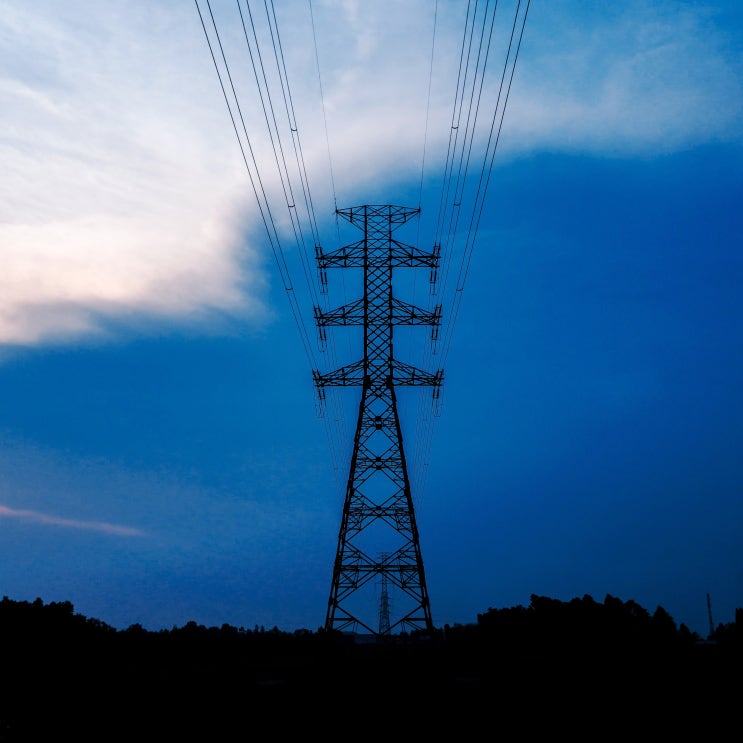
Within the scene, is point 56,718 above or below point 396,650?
below

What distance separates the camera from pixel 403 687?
96.8 feet

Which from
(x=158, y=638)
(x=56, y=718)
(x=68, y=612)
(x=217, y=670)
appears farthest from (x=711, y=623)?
(x=56, y=718)

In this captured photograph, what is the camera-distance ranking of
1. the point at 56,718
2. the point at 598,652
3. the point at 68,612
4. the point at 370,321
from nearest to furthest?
the point at 56,718
the point at 598,652
the point at 370,321
the point at 68,612

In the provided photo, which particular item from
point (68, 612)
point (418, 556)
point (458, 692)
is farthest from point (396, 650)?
point (68, 612)

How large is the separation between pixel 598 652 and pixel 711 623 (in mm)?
95806

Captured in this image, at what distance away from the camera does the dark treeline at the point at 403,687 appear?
83.4 feet

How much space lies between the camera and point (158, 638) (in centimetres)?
7975

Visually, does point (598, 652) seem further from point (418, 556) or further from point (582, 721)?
point (582, 721)

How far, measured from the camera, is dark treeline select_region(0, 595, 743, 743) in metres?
25.4

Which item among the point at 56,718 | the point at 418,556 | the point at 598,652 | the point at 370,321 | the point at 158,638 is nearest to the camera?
the point at 56,718

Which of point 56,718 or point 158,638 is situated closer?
point 56,718

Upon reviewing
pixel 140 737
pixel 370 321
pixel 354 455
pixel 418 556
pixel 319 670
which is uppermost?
pixel 370 321

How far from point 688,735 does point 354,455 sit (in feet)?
71.2

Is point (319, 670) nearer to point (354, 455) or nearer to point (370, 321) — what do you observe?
point (354, 455)
